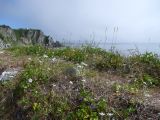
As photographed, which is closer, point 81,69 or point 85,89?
point 85,89

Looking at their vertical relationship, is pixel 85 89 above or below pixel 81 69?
below

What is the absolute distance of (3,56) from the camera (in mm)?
13477

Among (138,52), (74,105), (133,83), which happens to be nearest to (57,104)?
(74,105)

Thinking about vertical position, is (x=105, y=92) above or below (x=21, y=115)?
above

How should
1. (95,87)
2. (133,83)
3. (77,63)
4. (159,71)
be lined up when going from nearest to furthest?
(95,87)
(133,83)
(159,71)
(77,63)

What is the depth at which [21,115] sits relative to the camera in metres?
8.90

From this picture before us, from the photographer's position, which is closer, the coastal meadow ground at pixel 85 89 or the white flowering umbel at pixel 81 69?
the coastal meadow ground at pixel 85 89

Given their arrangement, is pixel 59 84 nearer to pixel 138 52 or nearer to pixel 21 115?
pixel 21 115

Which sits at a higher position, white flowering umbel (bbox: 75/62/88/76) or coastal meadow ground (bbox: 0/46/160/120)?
white flowering umbel (bbox: 75/62/88/76)

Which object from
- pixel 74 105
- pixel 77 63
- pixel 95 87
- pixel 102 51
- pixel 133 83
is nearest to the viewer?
pixel 74 105

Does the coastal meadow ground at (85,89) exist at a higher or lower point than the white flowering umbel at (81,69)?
lower

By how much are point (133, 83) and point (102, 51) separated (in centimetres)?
314

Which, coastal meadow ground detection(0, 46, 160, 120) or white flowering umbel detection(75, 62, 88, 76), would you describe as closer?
coastal meadow ground detection(0, 46, 160, 120)

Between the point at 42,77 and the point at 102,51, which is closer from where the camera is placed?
the point at 42,77
